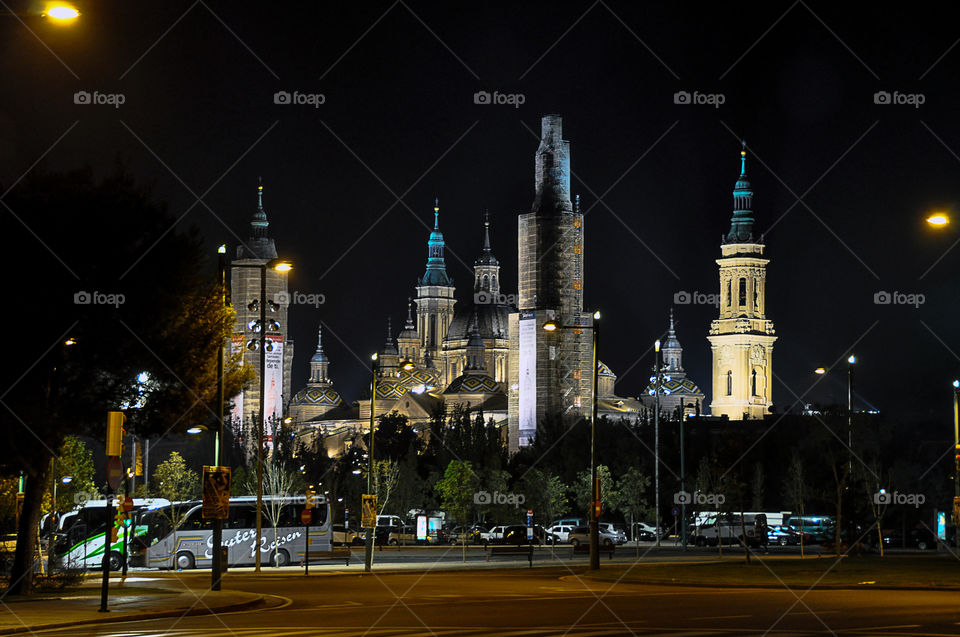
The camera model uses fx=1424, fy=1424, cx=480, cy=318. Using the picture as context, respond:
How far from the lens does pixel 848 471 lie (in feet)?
164

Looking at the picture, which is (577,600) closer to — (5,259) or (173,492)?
(5,259)

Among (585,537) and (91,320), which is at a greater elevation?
(91,320)

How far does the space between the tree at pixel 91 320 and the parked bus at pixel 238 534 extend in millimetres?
17621

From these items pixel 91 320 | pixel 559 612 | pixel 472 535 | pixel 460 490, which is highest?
pixel 91 320

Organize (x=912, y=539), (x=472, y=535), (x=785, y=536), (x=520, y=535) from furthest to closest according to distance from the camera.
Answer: (x=472, y=535)
(x=785, y=536)
(x=912, y=539)
(x=520, y=535)

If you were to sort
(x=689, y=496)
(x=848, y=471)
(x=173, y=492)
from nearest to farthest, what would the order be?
1. (x=848, y=471)
2. (x=173, y=492)
3. (x=689, y=496)

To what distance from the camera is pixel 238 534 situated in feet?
166

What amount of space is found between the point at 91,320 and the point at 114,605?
701 cm

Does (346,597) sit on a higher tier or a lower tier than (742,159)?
lower

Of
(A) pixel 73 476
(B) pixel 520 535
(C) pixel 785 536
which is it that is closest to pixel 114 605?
(A) pixel 73 476

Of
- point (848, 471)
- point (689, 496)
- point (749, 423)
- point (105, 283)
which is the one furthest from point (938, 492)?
point (105, 283)

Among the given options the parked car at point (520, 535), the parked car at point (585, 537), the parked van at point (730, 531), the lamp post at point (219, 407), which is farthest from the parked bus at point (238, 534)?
the parked van at point (730, 531)

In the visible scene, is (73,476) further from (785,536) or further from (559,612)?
(559,612)

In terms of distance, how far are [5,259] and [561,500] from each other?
65.6m
